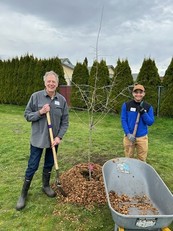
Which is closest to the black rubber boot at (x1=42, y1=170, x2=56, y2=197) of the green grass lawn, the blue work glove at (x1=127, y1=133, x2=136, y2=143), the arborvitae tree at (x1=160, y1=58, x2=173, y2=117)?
the green grass lawn

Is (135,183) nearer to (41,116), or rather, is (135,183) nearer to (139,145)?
(139,145)

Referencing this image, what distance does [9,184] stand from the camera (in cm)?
414

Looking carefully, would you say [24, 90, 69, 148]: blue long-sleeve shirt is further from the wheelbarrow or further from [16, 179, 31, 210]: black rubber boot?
the wheelbarrow

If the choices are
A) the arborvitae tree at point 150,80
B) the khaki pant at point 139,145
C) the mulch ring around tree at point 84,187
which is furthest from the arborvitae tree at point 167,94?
the mulch ring around tree at point 84,187

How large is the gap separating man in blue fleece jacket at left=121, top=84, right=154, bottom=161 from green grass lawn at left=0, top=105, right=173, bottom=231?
0.67m

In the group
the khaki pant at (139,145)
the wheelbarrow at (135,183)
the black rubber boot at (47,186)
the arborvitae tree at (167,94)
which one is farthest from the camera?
the arborvitae tree at (167,94)

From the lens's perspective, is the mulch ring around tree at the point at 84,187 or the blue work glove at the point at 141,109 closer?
the mulch ring around tree at the point at 84,187

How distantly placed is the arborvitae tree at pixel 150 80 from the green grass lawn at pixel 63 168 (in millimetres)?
1890

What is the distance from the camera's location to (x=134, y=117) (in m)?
3.98

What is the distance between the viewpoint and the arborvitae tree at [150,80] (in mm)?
11758

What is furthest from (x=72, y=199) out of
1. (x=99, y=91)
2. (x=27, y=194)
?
(x=99, y=91)

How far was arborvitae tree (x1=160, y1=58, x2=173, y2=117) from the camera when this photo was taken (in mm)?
11266

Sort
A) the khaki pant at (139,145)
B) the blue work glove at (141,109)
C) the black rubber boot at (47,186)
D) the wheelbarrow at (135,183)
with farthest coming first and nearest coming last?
the khaki pant at (139,145)
the blue work glove at (141,109)
the black rubber boot at (47,186)
the wheelbarrow at (135,183)

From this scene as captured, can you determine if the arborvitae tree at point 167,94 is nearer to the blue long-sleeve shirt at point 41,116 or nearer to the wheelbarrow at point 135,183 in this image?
the wheelbarrow at point 135,183
